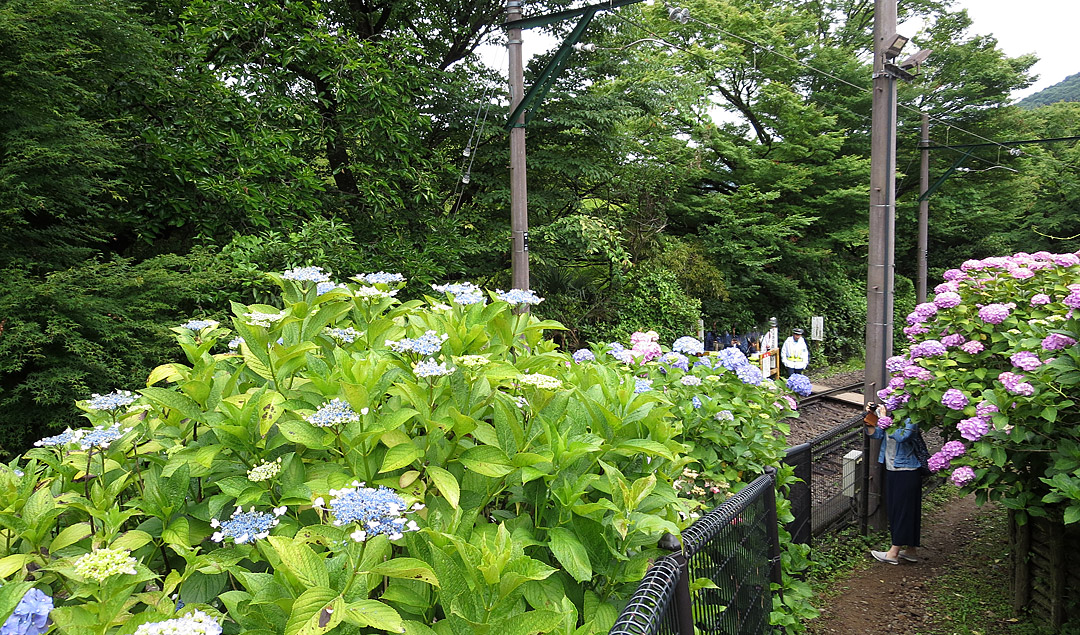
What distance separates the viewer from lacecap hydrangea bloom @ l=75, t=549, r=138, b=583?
1.07m

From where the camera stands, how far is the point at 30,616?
104 cm

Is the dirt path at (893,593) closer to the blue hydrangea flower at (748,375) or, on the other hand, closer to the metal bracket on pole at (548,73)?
the blue hydrangea flower at (748,375)

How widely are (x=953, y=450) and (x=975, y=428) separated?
349mm

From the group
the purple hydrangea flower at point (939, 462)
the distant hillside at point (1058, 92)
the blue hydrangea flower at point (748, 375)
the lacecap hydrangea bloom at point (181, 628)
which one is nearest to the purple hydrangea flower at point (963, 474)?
the purple hydrangea flower at point (939, 462)

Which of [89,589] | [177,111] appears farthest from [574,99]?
[89,589]

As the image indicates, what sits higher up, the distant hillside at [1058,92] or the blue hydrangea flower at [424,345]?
the distant hillside at [1058,92]

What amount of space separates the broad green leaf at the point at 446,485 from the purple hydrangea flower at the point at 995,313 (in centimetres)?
454

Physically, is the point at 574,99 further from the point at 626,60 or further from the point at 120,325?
the point at 120,325

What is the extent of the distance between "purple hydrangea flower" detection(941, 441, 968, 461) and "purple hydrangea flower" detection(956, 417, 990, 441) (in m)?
0.26

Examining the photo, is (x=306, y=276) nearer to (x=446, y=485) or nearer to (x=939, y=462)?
(x=446, y=485)

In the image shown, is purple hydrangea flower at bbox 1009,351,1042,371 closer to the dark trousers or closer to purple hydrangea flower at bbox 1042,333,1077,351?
purple hydrangea flower at bbox 1042,333,1077,351

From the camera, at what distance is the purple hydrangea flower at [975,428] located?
3.97 m

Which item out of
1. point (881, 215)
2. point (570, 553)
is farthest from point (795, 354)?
point (570, 553)

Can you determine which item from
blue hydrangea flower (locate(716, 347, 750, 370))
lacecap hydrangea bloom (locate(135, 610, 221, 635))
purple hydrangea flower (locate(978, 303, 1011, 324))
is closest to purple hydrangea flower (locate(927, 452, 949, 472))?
purple hydrangea flower (locate(978, 303, 1011, 324))
